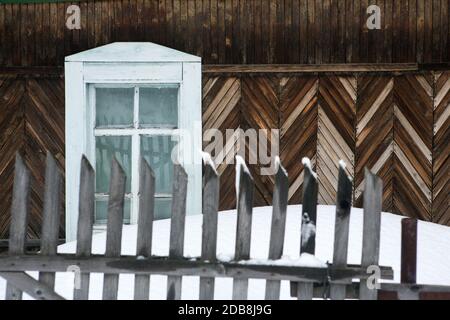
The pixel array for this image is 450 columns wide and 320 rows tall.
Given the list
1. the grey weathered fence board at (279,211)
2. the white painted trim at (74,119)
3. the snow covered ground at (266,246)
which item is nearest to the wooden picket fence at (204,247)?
the grey weathered fence board at (279,211)

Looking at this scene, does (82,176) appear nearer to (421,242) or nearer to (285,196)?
(285,196)

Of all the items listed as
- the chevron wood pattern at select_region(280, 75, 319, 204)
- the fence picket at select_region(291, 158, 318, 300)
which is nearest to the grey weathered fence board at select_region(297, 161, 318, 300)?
the fence picket at select_region(291, 158, 318, 300)

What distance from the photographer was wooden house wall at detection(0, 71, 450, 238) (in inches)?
270

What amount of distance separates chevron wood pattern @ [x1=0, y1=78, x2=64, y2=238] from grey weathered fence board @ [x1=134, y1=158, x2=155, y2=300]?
11.4 feet

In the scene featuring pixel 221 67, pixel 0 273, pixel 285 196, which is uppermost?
pixel 221 67

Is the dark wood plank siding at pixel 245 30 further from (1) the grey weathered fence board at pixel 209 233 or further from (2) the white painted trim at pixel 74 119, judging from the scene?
(1) the grey weathered fence board at pixel 209 233

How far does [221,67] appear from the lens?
6902 mm

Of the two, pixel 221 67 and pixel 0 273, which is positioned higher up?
pixel 221 67

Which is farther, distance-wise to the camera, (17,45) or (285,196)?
(17,45)

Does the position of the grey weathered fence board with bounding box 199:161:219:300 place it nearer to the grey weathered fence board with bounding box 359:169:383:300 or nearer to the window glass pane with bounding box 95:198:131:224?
the grey weathered fence board with bounding box 359:169:383:300

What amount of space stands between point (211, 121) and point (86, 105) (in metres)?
1.33

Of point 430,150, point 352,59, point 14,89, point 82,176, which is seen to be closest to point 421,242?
Result: point 430,150
